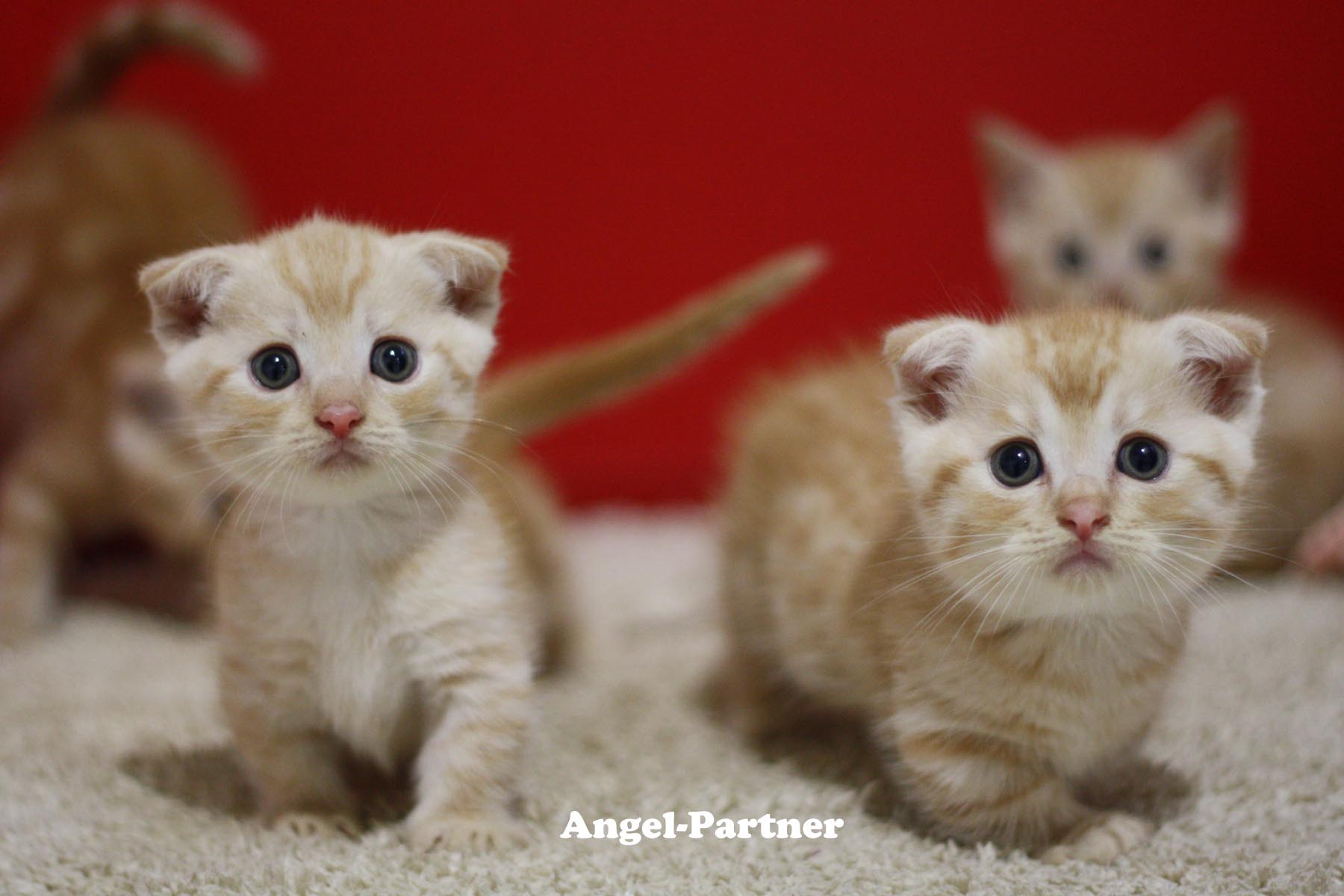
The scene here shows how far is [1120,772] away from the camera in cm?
145

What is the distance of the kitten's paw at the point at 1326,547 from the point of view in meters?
2.09

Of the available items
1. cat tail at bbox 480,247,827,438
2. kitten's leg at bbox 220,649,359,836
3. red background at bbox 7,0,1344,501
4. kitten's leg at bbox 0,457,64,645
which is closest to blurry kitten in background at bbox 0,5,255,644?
kitten's leg at bbox 0,457,64,645

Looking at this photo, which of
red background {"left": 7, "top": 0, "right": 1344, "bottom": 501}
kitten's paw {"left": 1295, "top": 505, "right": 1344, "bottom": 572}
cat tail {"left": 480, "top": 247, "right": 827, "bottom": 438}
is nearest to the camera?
cat tail {"left": 480, "top": 247, "right": 827, "bottom": 438}

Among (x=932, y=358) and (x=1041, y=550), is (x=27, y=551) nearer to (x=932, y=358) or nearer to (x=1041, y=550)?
(x=932, y=358)

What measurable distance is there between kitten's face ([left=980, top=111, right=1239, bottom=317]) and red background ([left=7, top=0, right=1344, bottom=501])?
0.79 feet

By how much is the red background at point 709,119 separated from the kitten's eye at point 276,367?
127cm

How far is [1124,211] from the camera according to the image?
2277mm

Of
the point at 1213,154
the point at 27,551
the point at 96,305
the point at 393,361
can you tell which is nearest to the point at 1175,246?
the point at 1213,154

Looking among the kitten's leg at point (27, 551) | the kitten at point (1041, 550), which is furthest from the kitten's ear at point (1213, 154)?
the kitten's leg at point (27, 551)

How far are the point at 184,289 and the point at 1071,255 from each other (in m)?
1.68

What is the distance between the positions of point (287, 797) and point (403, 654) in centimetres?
22

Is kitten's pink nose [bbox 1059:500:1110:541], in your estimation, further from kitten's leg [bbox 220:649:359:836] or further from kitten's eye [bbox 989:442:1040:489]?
kitten's leg [bbox 220:649:359:836]

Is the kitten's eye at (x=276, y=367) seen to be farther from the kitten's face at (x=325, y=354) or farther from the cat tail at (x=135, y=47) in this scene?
the cat tail at (x=135, y=47)

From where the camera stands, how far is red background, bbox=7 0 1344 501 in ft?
8.29
